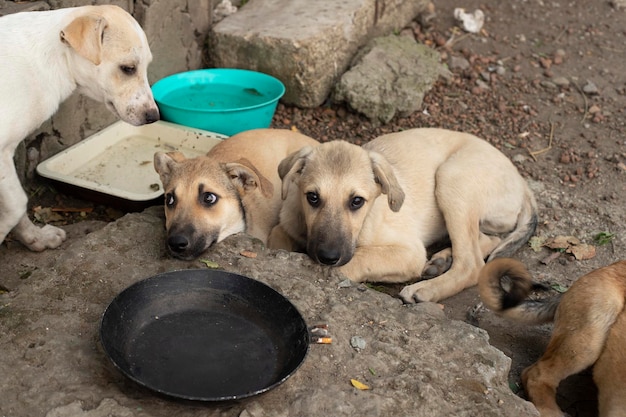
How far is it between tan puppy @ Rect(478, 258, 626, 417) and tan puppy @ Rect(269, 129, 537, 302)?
1059mm

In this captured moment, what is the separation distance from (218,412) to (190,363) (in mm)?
339

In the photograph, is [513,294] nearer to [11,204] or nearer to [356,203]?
[356,203]

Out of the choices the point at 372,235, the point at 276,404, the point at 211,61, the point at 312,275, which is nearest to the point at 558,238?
the point at 372,235

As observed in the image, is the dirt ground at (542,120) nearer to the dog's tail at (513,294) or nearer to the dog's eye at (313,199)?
the dog's tail at (513,294)

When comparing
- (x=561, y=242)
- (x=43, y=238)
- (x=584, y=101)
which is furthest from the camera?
(x=584, y=101)

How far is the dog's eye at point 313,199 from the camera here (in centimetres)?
536

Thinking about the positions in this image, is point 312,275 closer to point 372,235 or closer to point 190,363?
point 372,235

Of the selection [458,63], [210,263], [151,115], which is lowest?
[458,63]

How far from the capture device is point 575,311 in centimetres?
442

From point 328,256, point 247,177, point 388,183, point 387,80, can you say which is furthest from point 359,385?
point 387,80

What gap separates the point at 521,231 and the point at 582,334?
2059 millimetres

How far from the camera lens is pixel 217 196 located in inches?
212

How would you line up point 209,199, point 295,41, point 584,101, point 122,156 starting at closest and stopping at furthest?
Result: point 209,199 < point 122,156 < point 295,41 < point 584,101

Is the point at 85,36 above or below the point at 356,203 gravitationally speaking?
above
